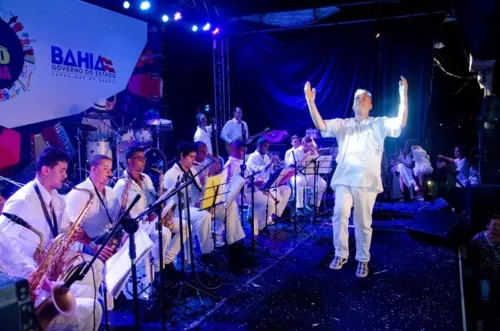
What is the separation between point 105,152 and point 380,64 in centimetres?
686

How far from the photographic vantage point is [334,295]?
4.35 m

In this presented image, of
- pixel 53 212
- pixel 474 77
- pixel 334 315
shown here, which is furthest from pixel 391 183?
pixel 53 212

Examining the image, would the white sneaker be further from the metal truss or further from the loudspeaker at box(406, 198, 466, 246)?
the metal truss

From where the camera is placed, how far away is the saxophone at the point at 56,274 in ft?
8.76

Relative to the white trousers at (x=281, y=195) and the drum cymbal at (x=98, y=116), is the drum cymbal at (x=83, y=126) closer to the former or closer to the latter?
the drum cymbal at (x=98, y=116)

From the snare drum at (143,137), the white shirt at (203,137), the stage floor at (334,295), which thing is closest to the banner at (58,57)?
the snare drum at (143,137)

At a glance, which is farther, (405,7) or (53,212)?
(405,7)

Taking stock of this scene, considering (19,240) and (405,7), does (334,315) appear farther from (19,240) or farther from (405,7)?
(405,7)

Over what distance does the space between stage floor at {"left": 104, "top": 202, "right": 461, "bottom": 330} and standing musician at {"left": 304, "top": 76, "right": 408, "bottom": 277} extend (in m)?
0.47

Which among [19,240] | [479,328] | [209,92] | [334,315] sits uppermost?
[209,92]

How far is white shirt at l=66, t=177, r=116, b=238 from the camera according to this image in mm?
4148

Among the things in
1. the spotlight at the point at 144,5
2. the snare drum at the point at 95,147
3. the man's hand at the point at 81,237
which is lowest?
the man's hand at the point at 81,237

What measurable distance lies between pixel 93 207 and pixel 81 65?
4.91 meters

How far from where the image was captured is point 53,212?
3500mm
